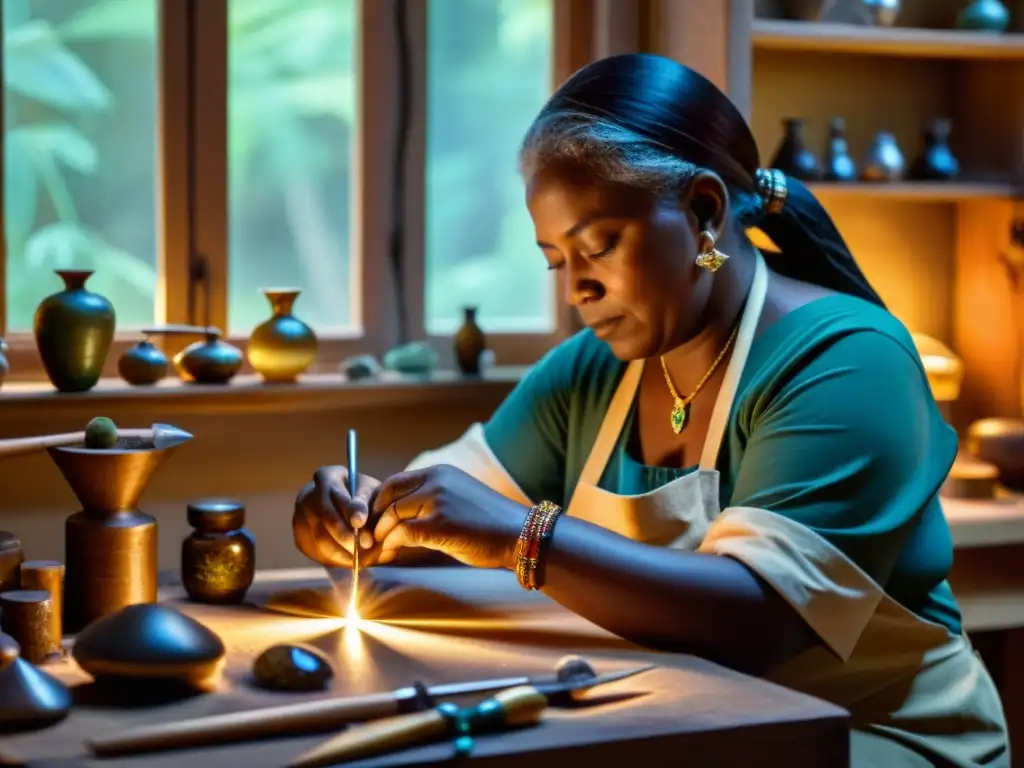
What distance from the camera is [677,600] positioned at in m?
1.59

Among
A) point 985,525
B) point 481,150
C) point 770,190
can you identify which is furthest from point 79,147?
point 985,525

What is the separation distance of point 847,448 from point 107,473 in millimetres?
869

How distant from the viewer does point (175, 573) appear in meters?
2.03

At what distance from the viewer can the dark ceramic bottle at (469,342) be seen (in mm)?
2902

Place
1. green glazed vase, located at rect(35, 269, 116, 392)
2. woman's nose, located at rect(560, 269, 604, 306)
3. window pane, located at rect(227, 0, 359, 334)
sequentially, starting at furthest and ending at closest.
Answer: window pane, located at rect(227, 0, 359, 334) < green glazed vase, located at rect(35, 269, 116, 392) < woman's nose, located at rect(560, 269, 604, 306)

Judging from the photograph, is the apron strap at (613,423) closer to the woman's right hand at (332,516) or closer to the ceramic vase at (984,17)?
the woman's right hand at (332,516)

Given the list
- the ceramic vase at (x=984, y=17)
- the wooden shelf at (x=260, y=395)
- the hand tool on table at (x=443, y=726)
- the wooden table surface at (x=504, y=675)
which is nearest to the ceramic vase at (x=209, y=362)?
the wooden shelf at (x=260, y=395)

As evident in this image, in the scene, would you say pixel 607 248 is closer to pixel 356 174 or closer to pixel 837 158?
pixel 356 174

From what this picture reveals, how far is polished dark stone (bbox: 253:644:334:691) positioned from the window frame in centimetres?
150

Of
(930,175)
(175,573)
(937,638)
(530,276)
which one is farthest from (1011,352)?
(175,573)

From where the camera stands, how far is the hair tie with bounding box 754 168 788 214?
2.04 meters

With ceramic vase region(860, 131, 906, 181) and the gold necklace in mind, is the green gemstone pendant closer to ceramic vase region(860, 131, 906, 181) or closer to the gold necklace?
the gold necklace

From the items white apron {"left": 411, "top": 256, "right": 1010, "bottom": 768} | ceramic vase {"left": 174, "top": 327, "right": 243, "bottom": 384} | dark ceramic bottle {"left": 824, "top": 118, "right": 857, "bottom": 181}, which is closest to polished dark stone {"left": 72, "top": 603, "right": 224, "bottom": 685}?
white apron {"left": 411, "top": 256, "right": 1010, "bottom": 768}

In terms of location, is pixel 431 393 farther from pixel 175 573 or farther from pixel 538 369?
pixel 175 573
